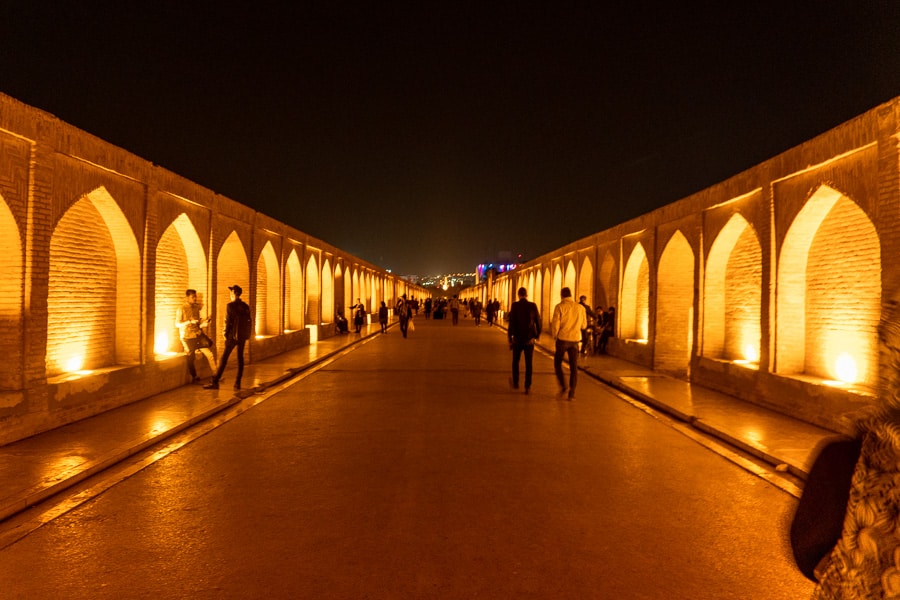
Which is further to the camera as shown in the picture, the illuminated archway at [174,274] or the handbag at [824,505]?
the illuminated archway at [174,274]

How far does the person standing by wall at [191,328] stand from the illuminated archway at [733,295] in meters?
8.97

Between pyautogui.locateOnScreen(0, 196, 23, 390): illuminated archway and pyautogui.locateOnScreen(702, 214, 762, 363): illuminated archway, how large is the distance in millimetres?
10170

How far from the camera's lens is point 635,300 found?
17.4 meters

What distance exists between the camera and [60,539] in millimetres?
4395

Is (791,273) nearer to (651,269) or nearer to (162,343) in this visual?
(651,269)

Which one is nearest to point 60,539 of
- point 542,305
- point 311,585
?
point 311,585

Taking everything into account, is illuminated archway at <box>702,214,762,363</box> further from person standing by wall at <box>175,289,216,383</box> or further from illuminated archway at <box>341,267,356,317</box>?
illuminated archway at <box>341,267,356,317</box>

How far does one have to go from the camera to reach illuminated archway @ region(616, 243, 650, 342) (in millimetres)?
16938

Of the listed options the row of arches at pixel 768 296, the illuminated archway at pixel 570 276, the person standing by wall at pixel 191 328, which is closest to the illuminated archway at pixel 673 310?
the row of arches at pixel 768 296

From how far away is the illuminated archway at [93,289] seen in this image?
28.7 ft

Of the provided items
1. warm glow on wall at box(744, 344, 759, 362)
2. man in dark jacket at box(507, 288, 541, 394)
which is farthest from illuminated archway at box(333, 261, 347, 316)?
warm glow on wall at box(744, 344, 759, 362)

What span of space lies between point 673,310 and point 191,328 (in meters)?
9.88

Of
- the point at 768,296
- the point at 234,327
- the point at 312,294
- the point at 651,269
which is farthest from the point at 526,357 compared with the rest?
the point at 312,294

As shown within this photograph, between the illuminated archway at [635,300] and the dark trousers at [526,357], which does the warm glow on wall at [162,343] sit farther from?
the illuminated archway at [635,300]
